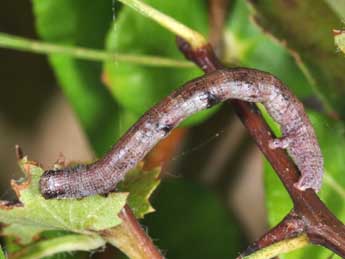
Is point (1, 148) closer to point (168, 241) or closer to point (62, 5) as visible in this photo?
point (168, 241)

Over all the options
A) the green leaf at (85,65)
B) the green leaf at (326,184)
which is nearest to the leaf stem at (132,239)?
the green leaf at (326,184)

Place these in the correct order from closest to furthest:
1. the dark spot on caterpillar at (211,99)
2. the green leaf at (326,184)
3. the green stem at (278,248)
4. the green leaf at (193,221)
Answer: the green stem at (278,248)
the dark spot on caterpillar at (211,99)
the green leaf at (326,184)
the green leaf at (193,221)

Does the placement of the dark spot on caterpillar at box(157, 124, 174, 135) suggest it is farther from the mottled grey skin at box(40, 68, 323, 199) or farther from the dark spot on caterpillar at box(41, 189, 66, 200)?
the dark spot on caterpillar at box(41, 189, 66, 200)

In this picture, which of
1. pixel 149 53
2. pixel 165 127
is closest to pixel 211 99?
pixel 165 127

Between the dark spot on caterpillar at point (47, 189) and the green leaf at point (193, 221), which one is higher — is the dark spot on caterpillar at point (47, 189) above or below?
below

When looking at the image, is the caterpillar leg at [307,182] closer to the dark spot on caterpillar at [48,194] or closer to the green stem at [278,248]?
the green stem at [278,248]
